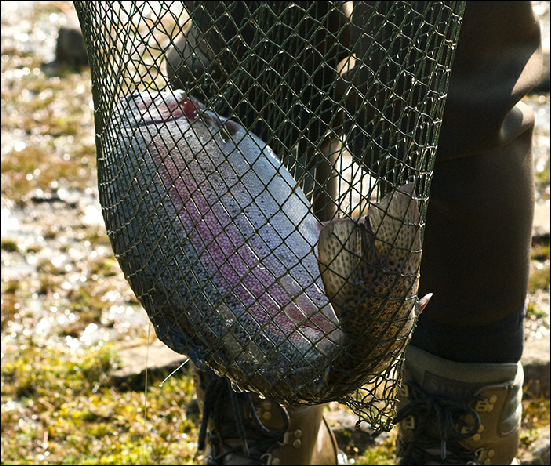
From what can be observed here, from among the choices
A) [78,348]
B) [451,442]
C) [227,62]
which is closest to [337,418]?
[451,442]

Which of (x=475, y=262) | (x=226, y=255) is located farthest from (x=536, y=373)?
(x=226, y=255)

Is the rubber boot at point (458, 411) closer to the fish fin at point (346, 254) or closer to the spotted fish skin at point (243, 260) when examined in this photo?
the spotted fish skin at point (243, 260)

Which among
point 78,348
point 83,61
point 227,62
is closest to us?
point 227,62

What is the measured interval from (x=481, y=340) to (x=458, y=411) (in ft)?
0.76

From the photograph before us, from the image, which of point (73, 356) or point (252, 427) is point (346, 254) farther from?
point (73, 356)

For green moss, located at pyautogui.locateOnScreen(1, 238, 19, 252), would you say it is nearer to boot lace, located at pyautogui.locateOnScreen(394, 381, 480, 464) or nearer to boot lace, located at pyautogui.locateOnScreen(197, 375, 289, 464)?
boot lace, located at pyautogui.locateOnScreen(197, 375, 289, 464)

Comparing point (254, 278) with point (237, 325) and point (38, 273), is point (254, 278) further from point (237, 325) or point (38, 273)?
point (38, 273)

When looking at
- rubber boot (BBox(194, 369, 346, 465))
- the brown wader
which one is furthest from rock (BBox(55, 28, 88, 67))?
rubber boot (BBox(194, 369, 346, 465))

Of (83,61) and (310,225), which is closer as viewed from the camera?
(310,225)

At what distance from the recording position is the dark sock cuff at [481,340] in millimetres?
2219

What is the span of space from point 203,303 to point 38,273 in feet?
8.91

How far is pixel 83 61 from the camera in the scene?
7.87 metres

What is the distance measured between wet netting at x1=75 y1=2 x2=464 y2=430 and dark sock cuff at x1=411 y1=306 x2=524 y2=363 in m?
0.67

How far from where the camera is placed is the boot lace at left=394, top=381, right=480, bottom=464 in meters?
2.25
